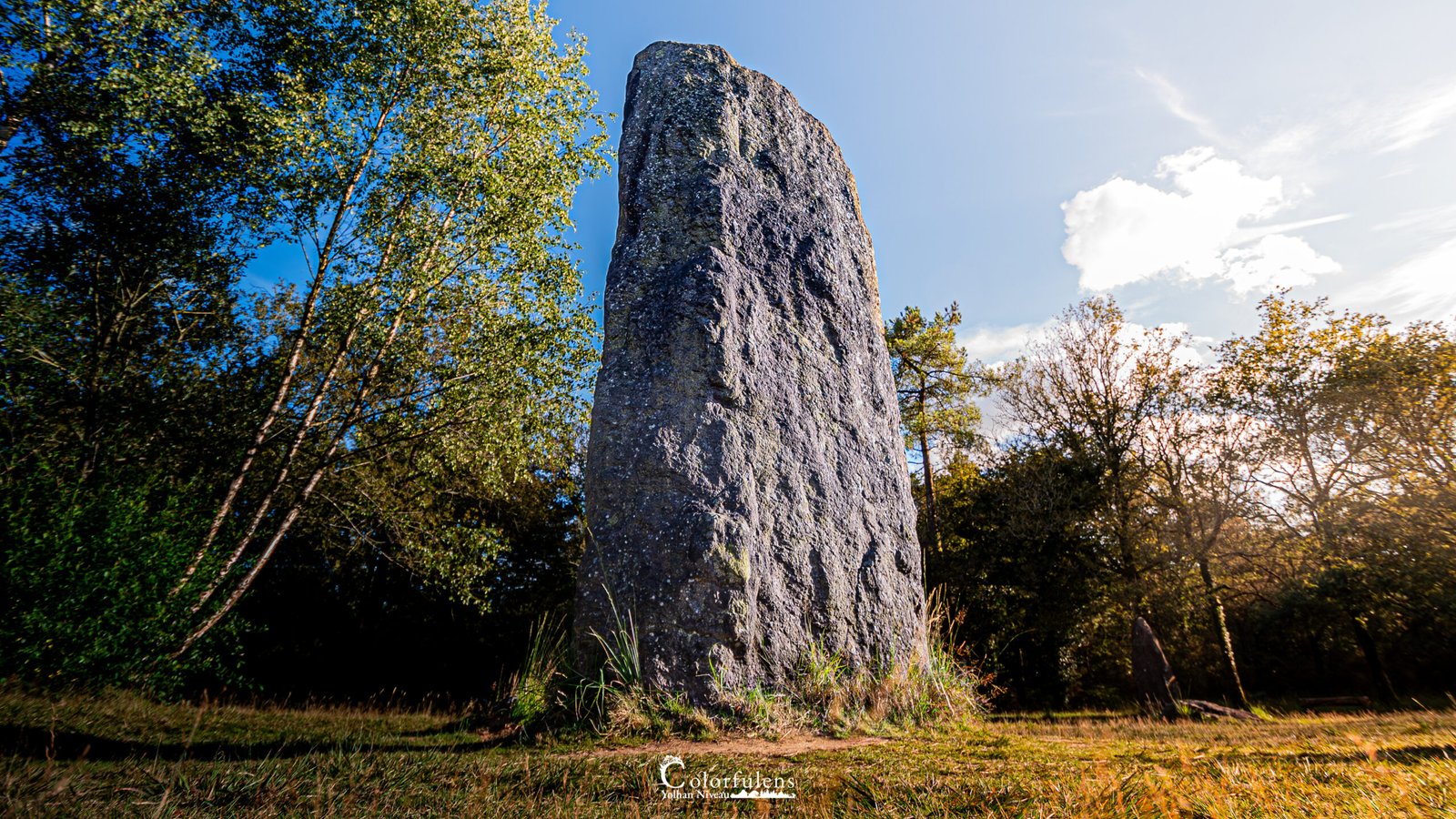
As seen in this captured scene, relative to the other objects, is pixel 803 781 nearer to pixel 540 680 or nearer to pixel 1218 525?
pixel 540 680

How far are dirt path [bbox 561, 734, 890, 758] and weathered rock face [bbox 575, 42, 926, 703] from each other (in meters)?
0.37

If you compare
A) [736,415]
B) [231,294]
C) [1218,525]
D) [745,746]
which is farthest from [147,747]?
[1218,525]

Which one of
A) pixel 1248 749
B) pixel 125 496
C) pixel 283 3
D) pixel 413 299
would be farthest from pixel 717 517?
pixel 283 3

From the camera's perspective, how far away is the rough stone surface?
11789mm

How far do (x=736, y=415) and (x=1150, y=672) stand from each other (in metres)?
11.9

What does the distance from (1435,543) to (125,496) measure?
20693mm

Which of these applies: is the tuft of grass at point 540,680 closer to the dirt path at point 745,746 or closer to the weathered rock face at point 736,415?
the weathered rock face at point 736,415

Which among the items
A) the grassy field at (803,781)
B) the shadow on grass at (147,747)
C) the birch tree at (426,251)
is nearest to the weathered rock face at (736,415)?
the grassy field at (803,781)

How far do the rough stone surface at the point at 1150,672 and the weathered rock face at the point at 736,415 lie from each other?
9.54m

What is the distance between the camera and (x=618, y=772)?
10.2ft

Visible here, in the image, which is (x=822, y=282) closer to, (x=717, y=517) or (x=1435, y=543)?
(x=717, y=517)

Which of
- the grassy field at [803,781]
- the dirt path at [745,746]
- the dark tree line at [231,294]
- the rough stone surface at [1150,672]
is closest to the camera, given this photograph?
the grassy field at [803,781]

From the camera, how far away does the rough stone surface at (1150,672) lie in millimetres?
11789

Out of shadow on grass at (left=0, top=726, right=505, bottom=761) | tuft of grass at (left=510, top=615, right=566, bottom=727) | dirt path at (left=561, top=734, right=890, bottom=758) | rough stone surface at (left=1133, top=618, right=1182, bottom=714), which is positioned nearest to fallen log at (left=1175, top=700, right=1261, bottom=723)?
rough stone surface at (left=1133, top=618, right=1182, bottom=714)
